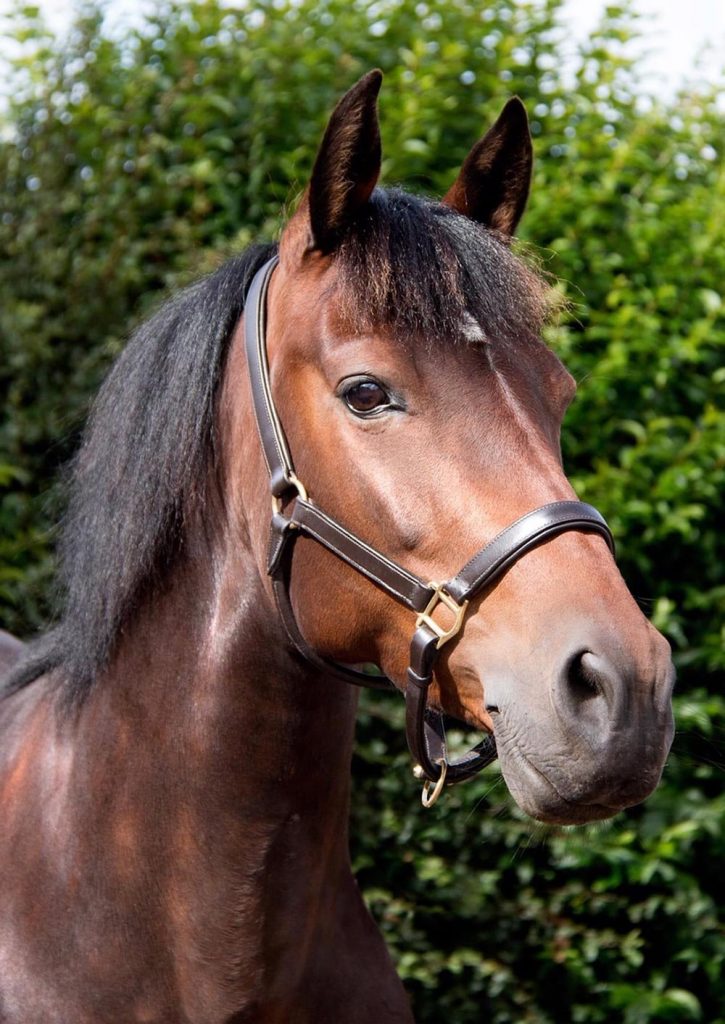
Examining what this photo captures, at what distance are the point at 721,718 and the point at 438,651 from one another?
217 centimetres

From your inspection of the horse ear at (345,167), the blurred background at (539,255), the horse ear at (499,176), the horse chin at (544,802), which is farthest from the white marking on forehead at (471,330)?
the blurred background at (539,255)

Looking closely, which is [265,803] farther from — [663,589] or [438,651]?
[663,589]

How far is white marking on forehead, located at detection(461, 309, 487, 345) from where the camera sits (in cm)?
176

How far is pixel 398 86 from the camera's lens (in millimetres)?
4242

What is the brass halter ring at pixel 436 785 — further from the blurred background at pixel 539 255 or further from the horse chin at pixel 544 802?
the blurred background at pixel 539 255

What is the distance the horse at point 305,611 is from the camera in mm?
1597

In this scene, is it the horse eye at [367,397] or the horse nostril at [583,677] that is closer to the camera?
the horse nostril at [583,677]

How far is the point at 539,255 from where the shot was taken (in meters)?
3.39

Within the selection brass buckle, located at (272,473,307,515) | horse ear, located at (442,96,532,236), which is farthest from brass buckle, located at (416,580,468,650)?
horse ear, located at (442,96,532,236)

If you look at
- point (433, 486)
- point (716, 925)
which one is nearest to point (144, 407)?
point (433, 486)

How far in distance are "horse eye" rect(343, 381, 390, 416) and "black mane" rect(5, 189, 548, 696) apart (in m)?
0.10

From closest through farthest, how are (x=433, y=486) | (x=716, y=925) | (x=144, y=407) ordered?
(x=433, y=486)
(x=144, y=407)
(x=716, y=925)

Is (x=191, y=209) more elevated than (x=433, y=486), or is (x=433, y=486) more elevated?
(x=433, y=486)

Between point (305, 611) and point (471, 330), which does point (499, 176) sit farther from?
point (305, 611)
